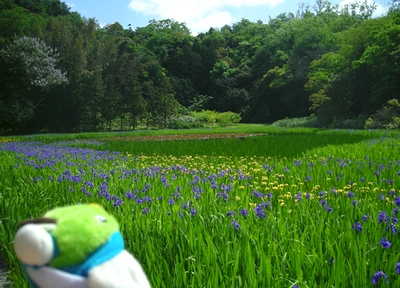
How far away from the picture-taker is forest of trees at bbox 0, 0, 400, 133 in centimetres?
2756

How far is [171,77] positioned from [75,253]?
5234cm

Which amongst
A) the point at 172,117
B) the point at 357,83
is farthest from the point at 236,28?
the point at 357,83

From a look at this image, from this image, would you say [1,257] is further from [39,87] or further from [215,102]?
[215,102]

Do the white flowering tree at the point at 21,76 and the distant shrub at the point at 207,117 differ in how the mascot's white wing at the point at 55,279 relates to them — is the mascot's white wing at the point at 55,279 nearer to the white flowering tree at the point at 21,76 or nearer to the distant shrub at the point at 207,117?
the white flowering tree at the point at 21,76

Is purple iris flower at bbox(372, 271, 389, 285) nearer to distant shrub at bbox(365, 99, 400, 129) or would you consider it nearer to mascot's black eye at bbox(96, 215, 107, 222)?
mascot's black eye at bbox(96, 215, 107, 222)

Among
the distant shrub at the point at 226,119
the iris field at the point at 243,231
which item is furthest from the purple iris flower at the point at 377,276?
the distant shrub at the point at 226,119

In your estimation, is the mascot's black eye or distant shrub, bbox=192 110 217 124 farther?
distant shrub, bbox=192 110 217 124

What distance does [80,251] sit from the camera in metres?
0.67

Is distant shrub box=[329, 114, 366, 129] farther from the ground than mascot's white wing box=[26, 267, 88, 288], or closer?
closer

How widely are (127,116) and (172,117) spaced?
15.2ft

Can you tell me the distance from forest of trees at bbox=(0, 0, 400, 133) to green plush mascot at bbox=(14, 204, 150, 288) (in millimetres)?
25393

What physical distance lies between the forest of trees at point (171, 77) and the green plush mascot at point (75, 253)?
2539 centimetres

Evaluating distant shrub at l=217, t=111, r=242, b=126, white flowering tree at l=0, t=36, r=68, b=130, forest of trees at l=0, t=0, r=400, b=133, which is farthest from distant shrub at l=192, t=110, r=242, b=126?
white flowering tree at l=0, t=36, r=68, b=130

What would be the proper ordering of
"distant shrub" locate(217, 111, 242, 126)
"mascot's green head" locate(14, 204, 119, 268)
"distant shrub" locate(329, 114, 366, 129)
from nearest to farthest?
"mascot's green head" locate(14, 204, 119, 268)
"distant shrub" locate(329, 114, 366, 129)
"distant shrub" locate(217, 111, 242, 126)
